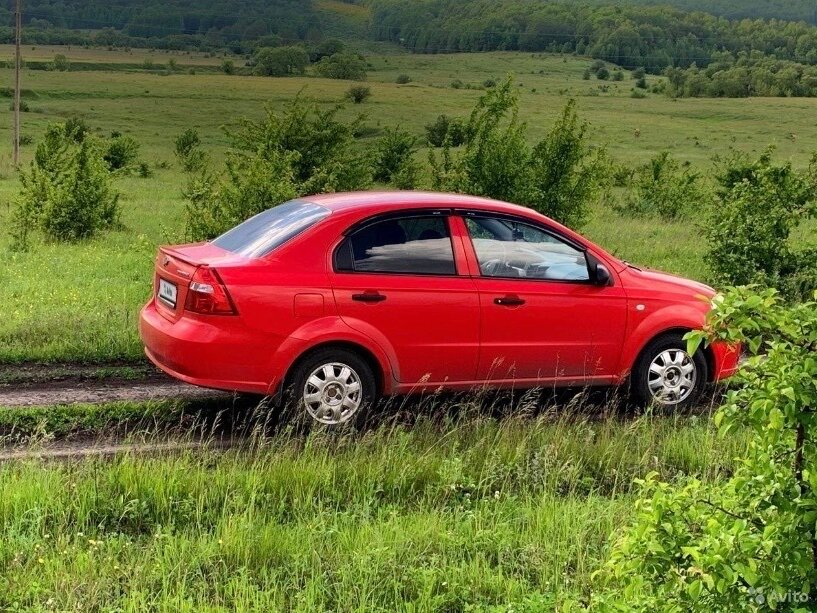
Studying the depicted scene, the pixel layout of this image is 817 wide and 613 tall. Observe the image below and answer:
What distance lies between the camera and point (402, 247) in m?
7.07

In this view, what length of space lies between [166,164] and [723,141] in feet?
121

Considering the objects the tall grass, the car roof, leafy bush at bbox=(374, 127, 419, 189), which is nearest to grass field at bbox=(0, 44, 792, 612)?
the tall grass

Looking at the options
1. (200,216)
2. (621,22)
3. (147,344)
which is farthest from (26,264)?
(621,22)

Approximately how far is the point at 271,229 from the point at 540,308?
2.14 metres

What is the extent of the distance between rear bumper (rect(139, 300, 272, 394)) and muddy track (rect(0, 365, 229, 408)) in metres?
1.34

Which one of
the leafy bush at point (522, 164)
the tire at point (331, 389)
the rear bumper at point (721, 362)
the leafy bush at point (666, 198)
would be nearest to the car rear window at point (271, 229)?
the tire at point (331, 389)

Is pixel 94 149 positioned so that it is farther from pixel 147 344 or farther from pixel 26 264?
pixel 147 344

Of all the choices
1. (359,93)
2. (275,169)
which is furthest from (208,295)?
(359,93)

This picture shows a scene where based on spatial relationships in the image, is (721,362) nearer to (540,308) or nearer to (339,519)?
(540,308)

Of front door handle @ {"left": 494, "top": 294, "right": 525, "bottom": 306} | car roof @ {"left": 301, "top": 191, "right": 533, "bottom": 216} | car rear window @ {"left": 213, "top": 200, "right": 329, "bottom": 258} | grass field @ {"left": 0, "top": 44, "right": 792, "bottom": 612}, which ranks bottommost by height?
grass field @ {"left": 0, "top": 44, "right": 792, "bottom": 612}

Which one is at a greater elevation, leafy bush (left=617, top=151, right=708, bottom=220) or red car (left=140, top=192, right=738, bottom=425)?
leafy bush (left=617, top=151, right=708, bottom=220)

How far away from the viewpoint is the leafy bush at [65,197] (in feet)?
60.2

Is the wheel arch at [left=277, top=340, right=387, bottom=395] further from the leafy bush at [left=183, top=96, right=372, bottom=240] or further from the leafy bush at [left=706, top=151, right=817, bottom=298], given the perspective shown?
the leafy bush at [left=706, top=151, right=817, bottom=298]

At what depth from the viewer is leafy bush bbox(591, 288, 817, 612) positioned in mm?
2785
